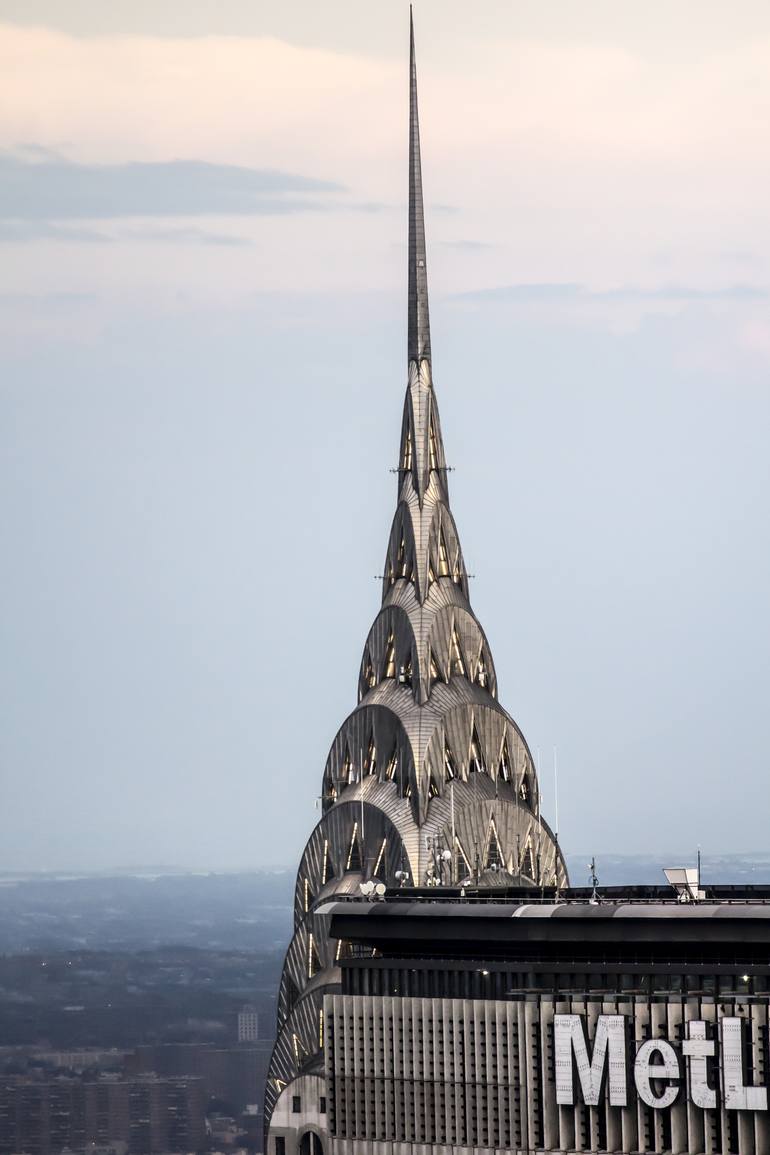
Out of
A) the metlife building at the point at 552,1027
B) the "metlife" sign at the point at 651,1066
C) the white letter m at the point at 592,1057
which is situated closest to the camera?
the "metlife" sign at the point at 651,1066

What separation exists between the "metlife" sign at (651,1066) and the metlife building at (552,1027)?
75mm

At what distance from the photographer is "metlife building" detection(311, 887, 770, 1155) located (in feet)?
537

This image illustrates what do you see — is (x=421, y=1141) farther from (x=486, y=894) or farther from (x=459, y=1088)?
(x=486, y=894)

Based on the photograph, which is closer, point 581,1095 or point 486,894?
point 581,1095

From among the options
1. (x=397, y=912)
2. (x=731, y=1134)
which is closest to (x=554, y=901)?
(x=397, y=912)

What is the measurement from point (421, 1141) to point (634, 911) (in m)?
18.3

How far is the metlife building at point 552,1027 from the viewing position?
163750 millimetres

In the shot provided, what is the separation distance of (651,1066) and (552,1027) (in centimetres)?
642

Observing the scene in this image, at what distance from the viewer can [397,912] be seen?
180750mm

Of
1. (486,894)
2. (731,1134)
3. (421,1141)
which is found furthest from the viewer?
(486,894)

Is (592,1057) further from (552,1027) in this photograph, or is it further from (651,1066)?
(651,1066)

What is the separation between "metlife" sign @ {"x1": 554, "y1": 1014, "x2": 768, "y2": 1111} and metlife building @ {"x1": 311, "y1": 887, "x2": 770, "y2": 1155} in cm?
8

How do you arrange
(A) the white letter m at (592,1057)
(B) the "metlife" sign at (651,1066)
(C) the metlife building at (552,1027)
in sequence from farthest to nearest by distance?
1. (A) the white letter m at (592,1057)
2. (C) the metlife building at (552,1027)
3. (B) the "metlife" sign at (651,1066)

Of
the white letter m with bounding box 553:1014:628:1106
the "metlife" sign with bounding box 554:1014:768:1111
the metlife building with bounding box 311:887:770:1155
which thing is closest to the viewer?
the "metlife" sign with bounding box 554:1014:768:1111
